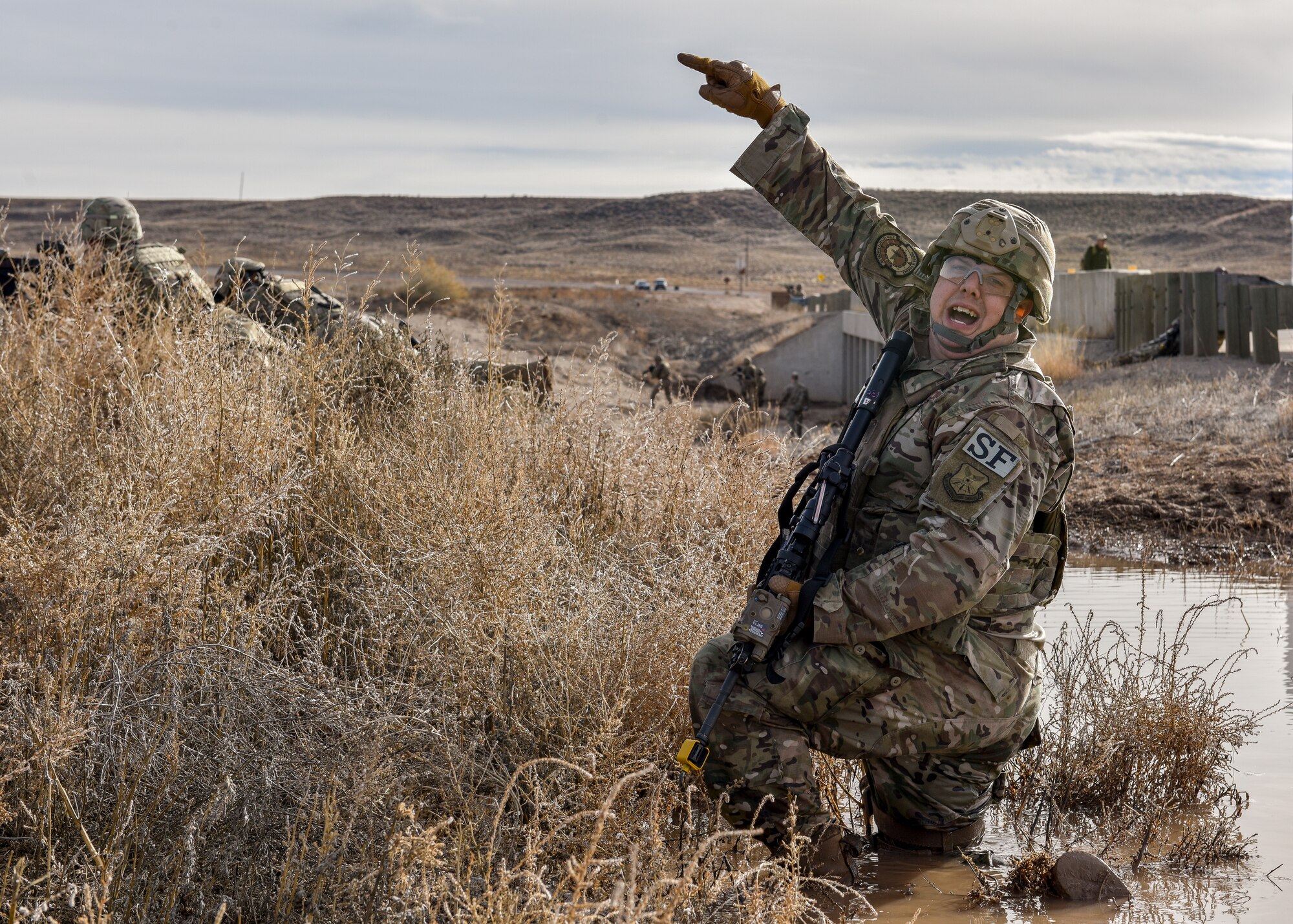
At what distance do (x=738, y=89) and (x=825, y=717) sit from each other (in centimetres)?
213

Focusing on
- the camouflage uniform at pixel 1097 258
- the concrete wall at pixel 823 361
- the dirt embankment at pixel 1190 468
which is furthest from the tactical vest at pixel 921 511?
the camouflage uniform at pixel 1097 258

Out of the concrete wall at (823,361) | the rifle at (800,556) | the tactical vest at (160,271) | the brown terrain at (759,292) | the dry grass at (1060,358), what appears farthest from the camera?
the concrete wall at (823,361)

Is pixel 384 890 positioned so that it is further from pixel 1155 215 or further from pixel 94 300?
pixel 1155 215

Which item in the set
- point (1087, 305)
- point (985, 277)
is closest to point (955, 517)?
point (985, 277)

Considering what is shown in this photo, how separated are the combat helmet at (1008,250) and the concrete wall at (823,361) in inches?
770

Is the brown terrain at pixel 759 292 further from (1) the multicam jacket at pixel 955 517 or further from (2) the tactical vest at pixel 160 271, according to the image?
(1) the multicam jacket at pixel 955 517

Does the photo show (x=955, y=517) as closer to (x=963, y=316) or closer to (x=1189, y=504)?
(x=963, y=316)

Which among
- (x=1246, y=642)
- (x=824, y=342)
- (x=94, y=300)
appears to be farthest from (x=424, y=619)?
(x=824, y=342)

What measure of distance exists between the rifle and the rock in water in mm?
1084

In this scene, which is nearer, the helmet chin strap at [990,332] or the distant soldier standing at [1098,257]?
the helmet chin strap at [990,332]

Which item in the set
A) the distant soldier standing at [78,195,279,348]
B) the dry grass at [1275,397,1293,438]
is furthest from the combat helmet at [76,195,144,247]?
the dry grass at [1275,397,1293,438]

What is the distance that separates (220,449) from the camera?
16.0 ft

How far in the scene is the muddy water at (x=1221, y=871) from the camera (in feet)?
12.3

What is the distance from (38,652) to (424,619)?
114 cm
